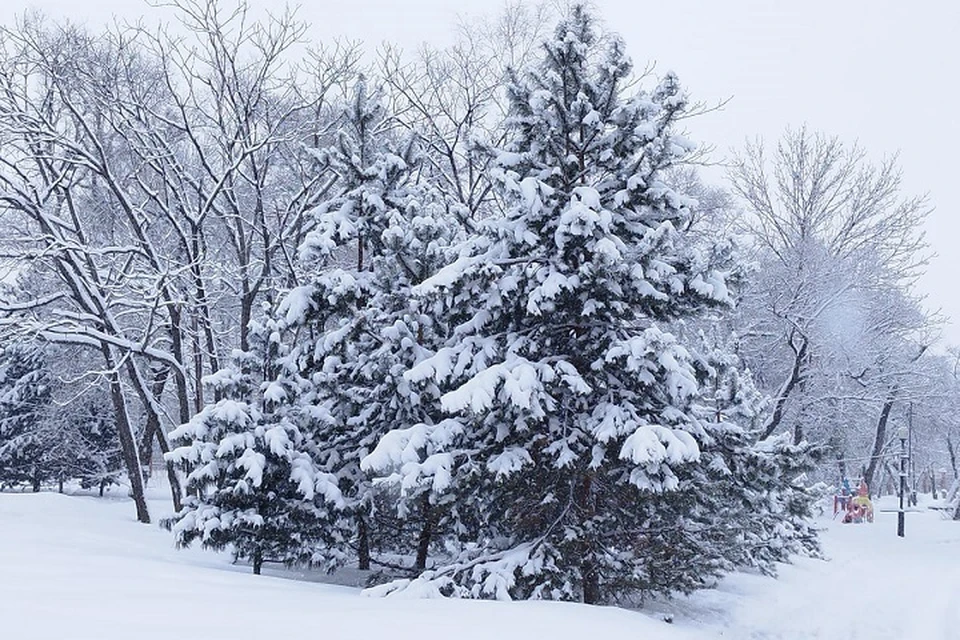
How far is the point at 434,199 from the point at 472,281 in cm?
410

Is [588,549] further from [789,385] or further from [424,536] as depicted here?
[789,385]

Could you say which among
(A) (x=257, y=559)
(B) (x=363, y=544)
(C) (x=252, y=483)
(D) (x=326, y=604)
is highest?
(C) (x=252, y=483)

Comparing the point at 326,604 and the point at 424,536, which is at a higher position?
the point at 326,604

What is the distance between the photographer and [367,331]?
40.8 feet

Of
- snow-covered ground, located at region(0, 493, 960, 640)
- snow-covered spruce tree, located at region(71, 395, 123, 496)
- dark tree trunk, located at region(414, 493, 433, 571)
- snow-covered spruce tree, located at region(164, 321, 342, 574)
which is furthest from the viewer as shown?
snow-covered spruce tree, located at region(71, 395, 123, 496)

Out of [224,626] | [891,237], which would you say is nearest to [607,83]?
[224,626]

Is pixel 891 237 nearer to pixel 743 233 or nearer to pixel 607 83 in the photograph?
pixel 743 233

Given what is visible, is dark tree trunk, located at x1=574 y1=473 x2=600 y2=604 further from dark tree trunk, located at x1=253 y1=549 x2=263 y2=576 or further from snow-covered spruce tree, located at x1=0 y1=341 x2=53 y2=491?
snow-covered spruce tree, located at x1=0 y1=341 x2=53 y2=491

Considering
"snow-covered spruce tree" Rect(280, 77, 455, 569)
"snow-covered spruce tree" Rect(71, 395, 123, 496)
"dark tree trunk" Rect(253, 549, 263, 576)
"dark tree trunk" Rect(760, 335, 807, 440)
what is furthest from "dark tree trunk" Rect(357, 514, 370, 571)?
"snow-covered spruce tree" Rect(71, 395, 123, 496)

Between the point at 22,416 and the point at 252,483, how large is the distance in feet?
80.9

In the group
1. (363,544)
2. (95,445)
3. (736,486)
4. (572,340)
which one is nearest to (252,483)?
(363,544)

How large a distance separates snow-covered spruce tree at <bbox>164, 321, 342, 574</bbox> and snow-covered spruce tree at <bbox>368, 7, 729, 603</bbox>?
2.48 meters

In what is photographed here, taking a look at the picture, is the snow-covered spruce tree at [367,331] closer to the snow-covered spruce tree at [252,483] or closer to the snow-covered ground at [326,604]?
the snow-covered spruce tree at [252,483]

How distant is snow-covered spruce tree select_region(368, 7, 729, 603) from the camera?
10156mm
